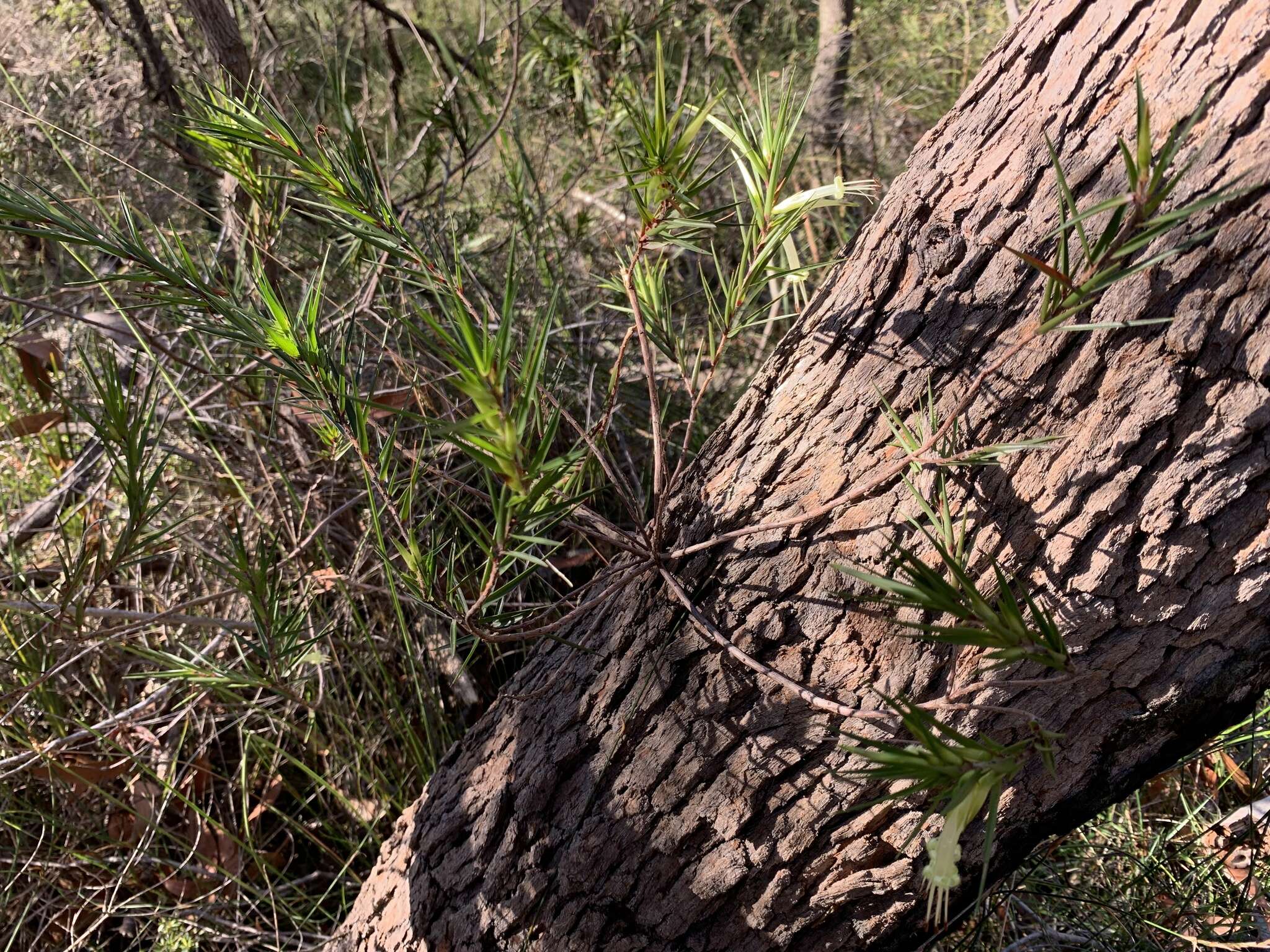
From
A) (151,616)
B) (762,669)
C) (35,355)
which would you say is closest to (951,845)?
(762,669)

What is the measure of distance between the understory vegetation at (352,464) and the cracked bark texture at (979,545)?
0.17 ft

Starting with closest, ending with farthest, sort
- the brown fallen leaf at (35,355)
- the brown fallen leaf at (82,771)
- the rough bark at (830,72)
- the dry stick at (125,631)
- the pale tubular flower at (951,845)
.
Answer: the pale tubular flower at (951,845) → the dry stick at (125,631) → the brown fallen leaf at (82,771) → the brown fallen leaf at (35,355) → the rough bark at (830,72)

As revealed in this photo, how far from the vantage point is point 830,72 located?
3393 mm

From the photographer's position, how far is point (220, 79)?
1.44 meters

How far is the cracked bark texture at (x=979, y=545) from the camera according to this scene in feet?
2.68

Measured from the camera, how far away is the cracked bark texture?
82 centimetres

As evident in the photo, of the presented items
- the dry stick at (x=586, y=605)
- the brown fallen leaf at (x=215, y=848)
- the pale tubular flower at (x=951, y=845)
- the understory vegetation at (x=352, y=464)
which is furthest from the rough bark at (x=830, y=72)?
the pale tubular flower at (x=951, y=845)

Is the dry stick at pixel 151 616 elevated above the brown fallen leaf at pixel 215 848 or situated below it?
above

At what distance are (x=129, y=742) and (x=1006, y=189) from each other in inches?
69.2

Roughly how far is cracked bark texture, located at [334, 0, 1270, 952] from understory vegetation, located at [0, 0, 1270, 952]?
0.05 m

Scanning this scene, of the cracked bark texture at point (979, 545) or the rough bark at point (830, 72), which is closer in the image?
the cracked bark texture at point (979, 545)

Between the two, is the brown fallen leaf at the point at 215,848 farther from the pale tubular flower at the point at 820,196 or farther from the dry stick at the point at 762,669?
the pale tubular flower at the point at 820,196

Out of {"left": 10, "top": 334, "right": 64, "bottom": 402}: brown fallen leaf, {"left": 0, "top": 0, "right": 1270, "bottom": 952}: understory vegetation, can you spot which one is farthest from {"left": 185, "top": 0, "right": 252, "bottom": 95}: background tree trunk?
{"left": 10, "top": 334, "right": 64, "bottom": 402}: brown fallen leaf

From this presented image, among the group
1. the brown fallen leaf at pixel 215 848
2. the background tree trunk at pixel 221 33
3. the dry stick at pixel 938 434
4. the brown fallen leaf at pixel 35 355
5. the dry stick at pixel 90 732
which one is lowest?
the brown fallen leaf at pixel 215 848
